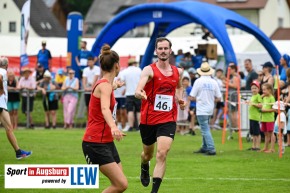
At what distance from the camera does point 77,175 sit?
11094 millimetres

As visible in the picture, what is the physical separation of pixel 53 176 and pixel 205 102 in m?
9.30

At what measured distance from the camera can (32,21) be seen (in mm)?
96000

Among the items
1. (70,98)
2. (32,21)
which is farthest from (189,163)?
(32,21)

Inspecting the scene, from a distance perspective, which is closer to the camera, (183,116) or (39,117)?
(183,116)

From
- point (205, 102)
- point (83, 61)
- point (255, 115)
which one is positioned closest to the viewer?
point (205, 102)

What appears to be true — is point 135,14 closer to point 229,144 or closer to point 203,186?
point 229,144

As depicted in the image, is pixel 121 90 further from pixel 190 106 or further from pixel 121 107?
pixel 190 106

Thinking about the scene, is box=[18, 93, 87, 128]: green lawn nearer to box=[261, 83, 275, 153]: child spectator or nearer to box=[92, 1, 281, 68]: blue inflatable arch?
box=[92, 1, 281, 68]: blue inflatable arch

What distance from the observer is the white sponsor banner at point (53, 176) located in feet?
36.0

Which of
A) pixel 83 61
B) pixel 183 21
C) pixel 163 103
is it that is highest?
pixel 183 21

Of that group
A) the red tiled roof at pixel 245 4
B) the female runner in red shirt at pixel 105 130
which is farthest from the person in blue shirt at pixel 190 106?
the red tiled roof at pixel 245 4

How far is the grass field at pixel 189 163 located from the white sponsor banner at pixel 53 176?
1956 millimetres

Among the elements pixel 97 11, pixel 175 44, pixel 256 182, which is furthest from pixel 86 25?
pixel 256 182

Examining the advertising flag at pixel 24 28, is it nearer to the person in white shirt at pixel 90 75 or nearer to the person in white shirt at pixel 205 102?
the person in white shirt at pixel 90 75
